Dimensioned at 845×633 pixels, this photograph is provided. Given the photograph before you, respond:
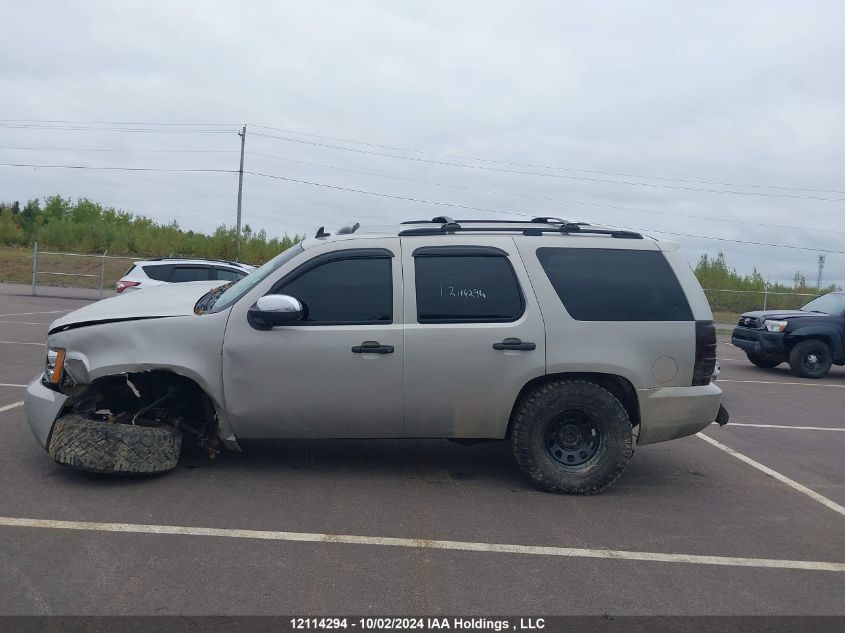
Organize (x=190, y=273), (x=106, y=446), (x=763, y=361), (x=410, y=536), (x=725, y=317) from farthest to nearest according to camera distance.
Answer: (x=725, y=317), (x=190, y=273), (x=763, y=361), (x=106, y=446), (x=410, y=536)

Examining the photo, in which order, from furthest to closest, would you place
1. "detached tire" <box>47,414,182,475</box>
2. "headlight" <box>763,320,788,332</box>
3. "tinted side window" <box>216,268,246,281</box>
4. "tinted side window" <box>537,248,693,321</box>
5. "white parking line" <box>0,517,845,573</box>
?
"tinted side window" <box>216,268,246,281</box>
"headlight" <box>763,320,788,332</box>
"tinted side window" <box>537,248,693,321</box>
"detached tire" <box>47,414,182,475</box>
"white parking line" <box>0,517,845,573</box>

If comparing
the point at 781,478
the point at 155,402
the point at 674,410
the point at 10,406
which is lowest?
the point at 10,406

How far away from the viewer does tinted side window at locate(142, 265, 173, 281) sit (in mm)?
16125

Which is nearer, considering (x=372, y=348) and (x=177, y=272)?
(x=372, y=348)

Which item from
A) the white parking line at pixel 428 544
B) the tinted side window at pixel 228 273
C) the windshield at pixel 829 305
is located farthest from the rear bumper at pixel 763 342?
the white parking line at pixel 428 544

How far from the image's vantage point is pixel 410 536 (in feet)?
16.5

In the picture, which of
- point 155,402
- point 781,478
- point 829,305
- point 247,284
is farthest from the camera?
point 829,305

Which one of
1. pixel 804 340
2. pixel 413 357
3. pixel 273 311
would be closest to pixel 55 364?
pixel 273 311

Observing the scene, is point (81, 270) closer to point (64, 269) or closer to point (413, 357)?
point (64, 269)

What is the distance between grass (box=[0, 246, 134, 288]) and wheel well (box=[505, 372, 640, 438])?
30.2m

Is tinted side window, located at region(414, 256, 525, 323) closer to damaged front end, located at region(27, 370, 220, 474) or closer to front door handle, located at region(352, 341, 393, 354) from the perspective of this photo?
front door handle, located at region(352, 341, 393, 354)

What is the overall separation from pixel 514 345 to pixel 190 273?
11405mm

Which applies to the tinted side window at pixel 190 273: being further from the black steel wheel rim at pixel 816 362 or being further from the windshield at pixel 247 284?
the black steel wheel rim at pixel 816 362

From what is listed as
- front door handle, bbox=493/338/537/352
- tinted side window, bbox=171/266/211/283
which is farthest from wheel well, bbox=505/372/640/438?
tinted side window, bbox=171/266/211/283
